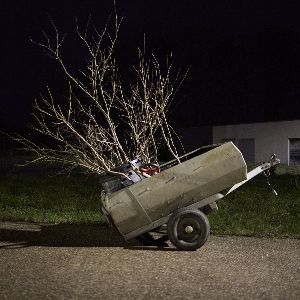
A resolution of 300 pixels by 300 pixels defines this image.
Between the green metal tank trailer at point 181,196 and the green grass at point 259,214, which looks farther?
the green grass at point 259,214

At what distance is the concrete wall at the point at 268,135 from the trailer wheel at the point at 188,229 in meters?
24.8

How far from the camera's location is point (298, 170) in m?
25.7

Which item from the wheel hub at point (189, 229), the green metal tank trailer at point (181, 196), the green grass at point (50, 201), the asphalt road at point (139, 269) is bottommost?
the green grass at point (50, 201)

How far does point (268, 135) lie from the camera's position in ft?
110

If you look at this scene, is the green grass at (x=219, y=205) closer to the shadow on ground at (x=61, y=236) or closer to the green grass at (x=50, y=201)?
the green grass at (x=50, y=201)

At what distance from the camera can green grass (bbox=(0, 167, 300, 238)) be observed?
35.0ft

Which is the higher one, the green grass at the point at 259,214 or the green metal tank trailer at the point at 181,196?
the green metal tank trailer at the point at 181,196

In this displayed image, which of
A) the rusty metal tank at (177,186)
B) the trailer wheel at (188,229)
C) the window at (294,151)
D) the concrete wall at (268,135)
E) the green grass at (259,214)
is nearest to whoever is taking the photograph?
the rusty metal tank at (177,186)

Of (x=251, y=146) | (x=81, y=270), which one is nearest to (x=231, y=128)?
(x=251, y=146)

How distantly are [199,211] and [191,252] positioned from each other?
1.99ft

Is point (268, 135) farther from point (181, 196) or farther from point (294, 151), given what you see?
point (181, 196)

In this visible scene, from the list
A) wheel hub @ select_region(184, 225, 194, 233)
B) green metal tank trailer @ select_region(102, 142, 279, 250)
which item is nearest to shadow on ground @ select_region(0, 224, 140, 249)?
green metal tank trailer @ select_region(102, 142, 279, 250)

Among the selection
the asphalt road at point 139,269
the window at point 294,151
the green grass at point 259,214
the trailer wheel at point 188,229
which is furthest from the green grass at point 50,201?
the window at point 294,151

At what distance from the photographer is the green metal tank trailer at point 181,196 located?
8.15 meters
